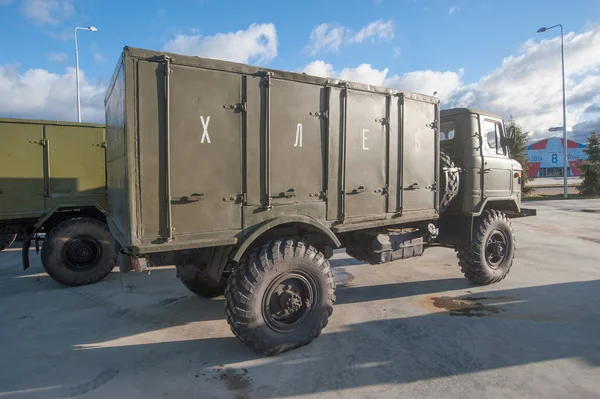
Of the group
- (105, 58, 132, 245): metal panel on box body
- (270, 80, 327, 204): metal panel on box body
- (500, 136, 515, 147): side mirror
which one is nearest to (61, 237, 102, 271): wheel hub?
(105, 58, 132, 245): metal panel on box body

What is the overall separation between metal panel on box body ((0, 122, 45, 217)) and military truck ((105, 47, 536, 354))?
2.88 meters

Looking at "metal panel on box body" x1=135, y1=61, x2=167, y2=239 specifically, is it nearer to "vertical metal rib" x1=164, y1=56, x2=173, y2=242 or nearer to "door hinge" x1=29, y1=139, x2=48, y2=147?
"vertical metal rib" x1=164, y1=56, x2=173, y2=242

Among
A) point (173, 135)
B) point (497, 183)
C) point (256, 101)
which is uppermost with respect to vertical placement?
point (256, 101)

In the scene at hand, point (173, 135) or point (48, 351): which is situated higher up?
point (173, 135)

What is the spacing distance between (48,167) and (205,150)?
479cm

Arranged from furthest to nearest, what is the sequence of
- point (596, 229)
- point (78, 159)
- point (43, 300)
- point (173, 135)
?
point (596, 229) < point (78, 159) < point (43, 300) < point (173, 135)

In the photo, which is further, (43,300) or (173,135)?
(43,300)

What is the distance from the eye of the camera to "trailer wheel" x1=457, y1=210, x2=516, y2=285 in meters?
6.25

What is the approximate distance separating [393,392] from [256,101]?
10.0 feet

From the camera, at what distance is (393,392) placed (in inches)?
129

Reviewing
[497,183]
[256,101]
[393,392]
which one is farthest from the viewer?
[497,183]

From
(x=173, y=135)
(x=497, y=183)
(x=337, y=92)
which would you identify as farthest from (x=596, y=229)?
(x=173, y=135)

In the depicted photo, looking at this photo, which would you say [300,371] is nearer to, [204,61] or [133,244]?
[133,244]

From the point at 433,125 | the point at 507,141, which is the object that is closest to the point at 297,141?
the point at 433,125
